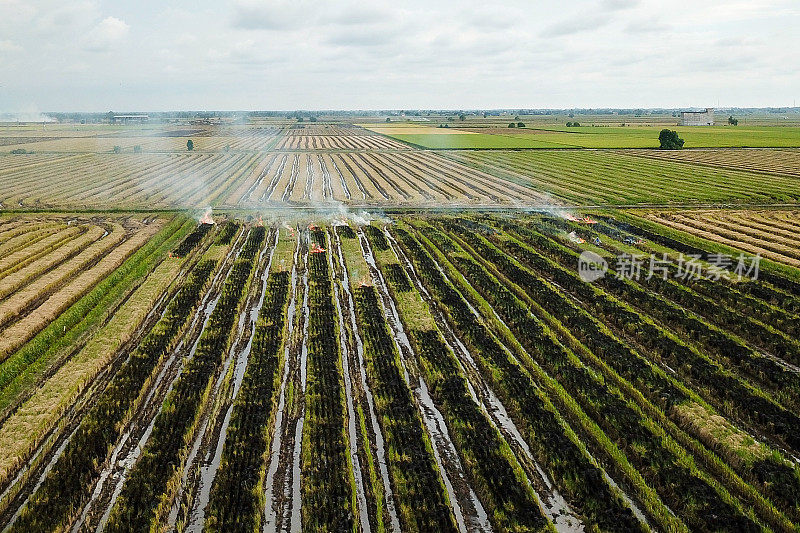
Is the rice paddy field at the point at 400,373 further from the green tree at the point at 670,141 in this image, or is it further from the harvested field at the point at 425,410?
→ the green tree at the point at 670,141

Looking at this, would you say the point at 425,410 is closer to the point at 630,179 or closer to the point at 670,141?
the point at 630,179

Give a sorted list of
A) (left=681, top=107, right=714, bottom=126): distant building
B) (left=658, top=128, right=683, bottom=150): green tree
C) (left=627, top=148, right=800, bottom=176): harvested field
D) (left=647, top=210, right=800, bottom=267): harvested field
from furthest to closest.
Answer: (left=681, top=107, right=714, bottom=126): distant building < (left=658, top=128, right=683, bottom=150): green tree < (left=627, top=148, right=800, bottom=176): harvested field < (left=647, top=210, right=800, bottom=267): harvested field

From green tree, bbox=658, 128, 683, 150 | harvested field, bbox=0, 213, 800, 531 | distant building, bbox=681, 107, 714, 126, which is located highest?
distant building, bbox=681, 107, 714, 126

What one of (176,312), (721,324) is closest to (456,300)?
(721,324)

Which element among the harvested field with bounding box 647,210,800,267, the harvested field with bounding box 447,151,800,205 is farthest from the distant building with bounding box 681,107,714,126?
the harvested field with bounding box 647,210,800,267

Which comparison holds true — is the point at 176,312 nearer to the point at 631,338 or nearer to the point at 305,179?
the point at 631,338

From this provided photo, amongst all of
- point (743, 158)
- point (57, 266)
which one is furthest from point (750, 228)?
point (743, 158)

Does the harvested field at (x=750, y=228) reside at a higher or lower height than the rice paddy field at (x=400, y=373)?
higher

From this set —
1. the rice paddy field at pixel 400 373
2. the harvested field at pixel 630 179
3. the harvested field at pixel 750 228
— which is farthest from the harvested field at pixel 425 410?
the harvested field at pixel 630 179

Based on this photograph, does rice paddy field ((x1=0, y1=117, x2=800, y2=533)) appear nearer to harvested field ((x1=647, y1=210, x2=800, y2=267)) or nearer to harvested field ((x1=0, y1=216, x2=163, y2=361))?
harvested field ((x1=0, y1=216, x2=163, y2=361))

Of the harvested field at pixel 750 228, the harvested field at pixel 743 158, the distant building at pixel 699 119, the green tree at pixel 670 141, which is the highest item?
the distant building at pixel 699 119
